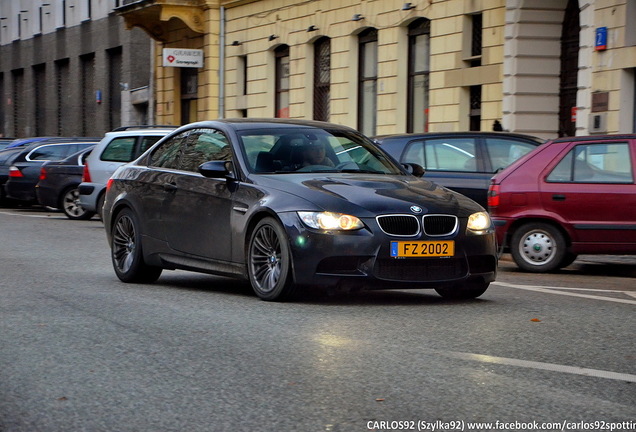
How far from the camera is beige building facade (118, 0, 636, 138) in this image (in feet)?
71.6

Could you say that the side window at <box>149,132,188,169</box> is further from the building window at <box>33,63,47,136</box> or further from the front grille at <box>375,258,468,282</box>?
the building window at <box>33,63,47,136</box>

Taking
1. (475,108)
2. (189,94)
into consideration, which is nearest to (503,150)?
(475,108)

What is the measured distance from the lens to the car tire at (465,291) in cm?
939

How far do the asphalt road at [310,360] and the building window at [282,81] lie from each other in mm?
23946

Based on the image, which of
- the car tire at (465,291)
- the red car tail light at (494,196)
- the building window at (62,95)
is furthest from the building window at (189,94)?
the car tire at (465,291)

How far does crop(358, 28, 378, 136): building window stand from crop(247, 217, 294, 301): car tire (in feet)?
68.8

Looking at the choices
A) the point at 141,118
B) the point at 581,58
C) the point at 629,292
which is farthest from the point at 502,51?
the point at 141,118

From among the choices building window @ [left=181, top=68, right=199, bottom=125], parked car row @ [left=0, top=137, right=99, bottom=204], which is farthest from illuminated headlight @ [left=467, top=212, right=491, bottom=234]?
building window @ [left=181, top=68, right=199, bottom=125]

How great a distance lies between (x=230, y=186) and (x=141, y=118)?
35659mm

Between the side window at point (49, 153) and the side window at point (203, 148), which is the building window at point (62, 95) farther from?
the side window at point (203, 148)

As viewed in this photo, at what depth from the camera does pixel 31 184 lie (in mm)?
27000

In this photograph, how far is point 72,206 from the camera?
79.9ft

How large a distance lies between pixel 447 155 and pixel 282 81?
19.7 m

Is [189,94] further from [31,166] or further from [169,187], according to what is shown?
[169,187]
